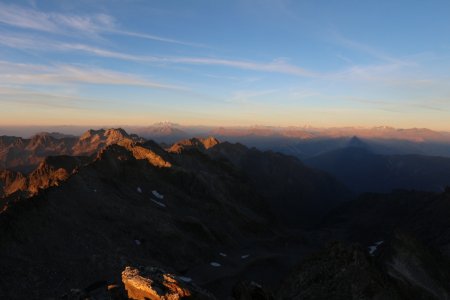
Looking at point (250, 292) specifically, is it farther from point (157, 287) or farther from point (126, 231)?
point (126, 231)

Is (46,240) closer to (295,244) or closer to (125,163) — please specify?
(125,163)

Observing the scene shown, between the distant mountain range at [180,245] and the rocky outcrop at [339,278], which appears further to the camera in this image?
the distant mountain range at [180,245]

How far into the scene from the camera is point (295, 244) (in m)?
156

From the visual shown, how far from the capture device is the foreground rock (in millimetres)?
21406

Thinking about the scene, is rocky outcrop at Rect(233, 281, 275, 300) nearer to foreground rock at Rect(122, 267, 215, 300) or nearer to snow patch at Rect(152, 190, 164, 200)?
foreground rock at Rect(122, 267, 215, 300)

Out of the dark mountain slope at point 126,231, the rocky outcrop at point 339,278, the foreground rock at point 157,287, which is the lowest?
the dark mountain slope at point 126,231

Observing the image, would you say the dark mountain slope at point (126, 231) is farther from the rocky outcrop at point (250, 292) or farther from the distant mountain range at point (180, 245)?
the rocky outcrop at point (250, 292)

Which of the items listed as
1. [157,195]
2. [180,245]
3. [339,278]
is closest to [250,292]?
[339,278]

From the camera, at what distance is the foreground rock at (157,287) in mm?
21406

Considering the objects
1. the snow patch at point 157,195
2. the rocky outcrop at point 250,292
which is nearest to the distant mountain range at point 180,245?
the rocky outcrop at point 250,292

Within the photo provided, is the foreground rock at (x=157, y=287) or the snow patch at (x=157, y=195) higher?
the foreground rock at (x=157, y=287)

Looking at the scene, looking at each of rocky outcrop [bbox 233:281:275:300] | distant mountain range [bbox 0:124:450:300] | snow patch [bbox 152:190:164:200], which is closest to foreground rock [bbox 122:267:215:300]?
distant mountain range [bbox 0:124:450:300]

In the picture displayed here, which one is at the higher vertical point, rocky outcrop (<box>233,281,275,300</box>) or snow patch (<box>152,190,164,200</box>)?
rocky outcrop (<box>233,281,275,300</box>)

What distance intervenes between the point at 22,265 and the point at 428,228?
123m
